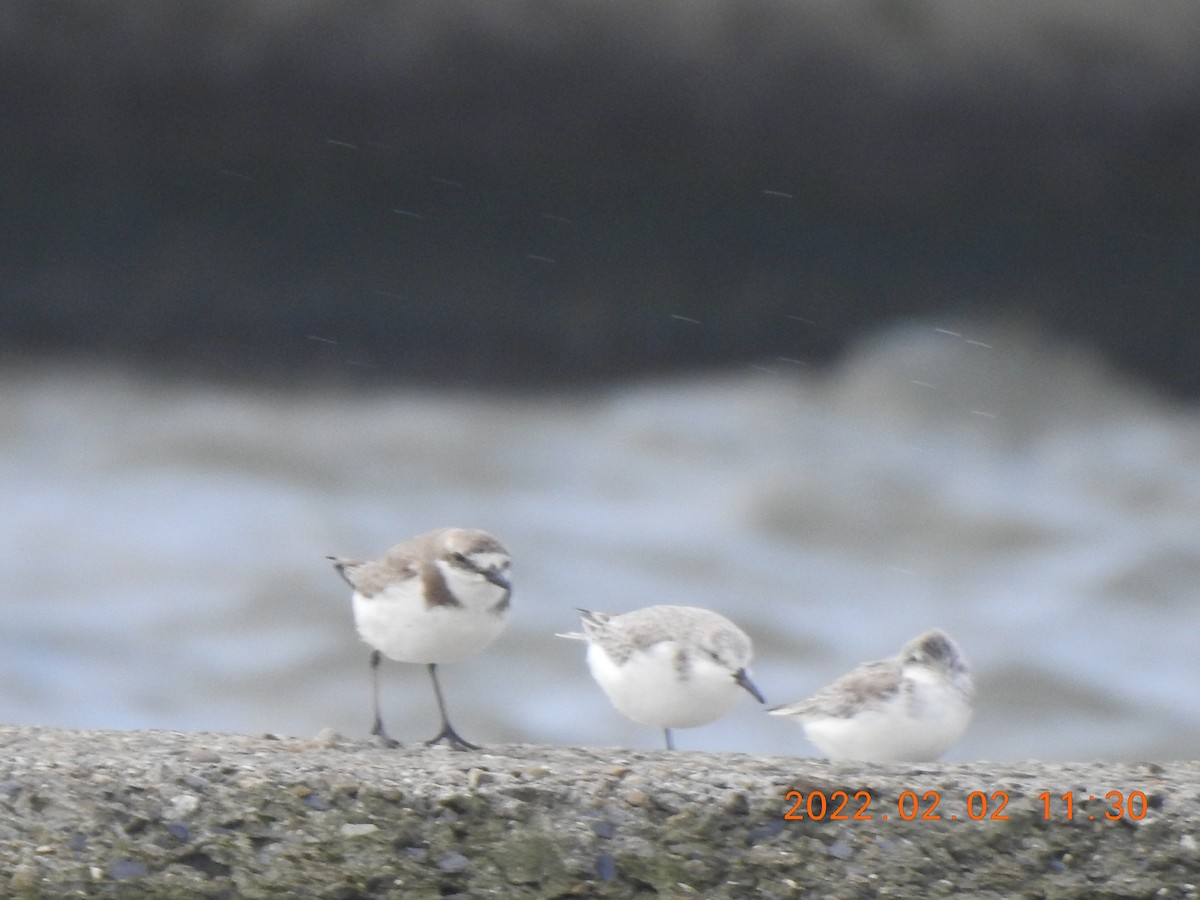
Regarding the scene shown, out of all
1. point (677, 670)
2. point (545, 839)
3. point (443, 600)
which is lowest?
point (545, 839)

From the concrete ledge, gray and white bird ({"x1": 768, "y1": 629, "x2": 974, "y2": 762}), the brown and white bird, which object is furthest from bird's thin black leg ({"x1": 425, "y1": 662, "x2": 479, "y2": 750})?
gray and white bird ({"x1": 768, "y1": 629, "x2": 974, "y2": 762})

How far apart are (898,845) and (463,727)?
10.9m

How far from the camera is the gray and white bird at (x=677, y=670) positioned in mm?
4672

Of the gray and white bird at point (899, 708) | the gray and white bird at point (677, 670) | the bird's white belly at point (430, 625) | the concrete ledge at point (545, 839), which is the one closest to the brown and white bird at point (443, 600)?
the bird's white belly at point (430, 625)

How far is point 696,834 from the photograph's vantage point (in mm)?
3979

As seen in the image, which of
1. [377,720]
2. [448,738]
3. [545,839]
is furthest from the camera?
[377,720]

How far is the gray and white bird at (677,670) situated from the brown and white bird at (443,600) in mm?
364

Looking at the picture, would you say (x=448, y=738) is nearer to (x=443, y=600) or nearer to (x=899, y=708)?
(x=443, y=600)

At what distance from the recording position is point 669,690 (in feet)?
15.3

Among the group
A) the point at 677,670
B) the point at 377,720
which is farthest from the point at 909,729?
the point at 377,720

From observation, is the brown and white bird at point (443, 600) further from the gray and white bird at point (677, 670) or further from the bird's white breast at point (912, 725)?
the bird's white breast at point (912, 725)
